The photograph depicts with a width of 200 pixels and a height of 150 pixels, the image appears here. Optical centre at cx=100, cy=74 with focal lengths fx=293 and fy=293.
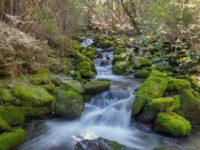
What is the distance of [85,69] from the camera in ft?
28.5

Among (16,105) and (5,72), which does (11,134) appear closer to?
(16,105)

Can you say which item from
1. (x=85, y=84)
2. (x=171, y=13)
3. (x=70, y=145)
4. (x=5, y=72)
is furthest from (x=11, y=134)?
(x=171, y=13)

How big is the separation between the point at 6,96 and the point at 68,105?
126 cm

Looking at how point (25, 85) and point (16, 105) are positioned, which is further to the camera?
point (25, 85)

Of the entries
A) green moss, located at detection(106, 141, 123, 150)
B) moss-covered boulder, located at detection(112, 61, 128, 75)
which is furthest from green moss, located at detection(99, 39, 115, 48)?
green moss, located at detection(106, 141, 123, 150)

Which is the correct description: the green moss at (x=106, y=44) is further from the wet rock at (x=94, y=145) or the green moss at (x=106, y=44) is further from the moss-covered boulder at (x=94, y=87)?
the wet rock at (x=94, y=145)

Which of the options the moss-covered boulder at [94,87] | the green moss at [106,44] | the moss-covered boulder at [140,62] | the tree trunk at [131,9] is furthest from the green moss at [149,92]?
the tree trunk at [131,9]

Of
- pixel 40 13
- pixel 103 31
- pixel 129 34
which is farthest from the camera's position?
pixel 103 31

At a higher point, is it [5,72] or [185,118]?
[5,72]

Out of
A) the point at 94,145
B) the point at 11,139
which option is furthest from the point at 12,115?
the point at 94,145

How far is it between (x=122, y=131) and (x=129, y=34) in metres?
8.79

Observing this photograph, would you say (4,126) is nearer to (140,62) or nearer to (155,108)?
(155,108)

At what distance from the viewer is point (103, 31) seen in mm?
17094

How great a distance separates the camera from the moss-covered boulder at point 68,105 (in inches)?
240
